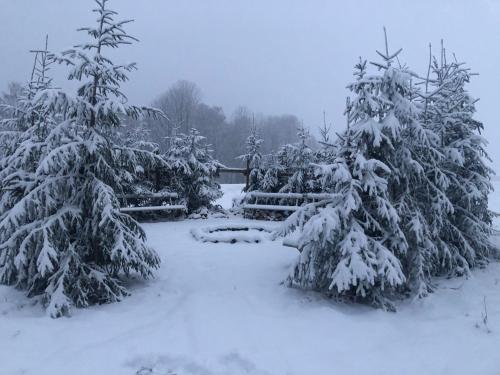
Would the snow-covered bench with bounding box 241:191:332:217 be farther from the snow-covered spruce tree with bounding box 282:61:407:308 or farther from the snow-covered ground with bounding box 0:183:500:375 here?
the snow-covered spruce tree with bounding box 282:61:407:308

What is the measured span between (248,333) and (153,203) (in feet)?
34.9

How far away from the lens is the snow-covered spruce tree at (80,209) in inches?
217

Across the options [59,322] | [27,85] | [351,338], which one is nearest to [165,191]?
[27,85]

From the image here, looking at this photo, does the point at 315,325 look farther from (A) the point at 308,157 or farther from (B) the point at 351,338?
(A) the point at 308,157

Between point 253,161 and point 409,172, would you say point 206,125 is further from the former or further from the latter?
point 409,172

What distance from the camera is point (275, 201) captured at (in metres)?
15.1

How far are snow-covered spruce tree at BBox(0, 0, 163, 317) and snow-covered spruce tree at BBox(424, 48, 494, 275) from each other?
5.97 meters

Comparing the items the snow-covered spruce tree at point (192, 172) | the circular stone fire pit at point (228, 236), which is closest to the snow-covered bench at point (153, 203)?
the snow-covered spruce tree at point (192, 172)

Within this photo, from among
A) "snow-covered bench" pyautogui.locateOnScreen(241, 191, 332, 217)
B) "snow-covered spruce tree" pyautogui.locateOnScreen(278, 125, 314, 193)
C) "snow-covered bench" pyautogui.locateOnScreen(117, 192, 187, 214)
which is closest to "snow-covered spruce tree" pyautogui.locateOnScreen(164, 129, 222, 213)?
"snow-covered bench" pyautogui.locateOnScreen(117, 192, 187, 214)

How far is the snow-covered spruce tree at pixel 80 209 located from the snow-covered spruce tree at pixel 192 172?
28.7 feet

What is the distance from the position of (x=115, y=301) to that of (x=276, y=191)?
1025 cm

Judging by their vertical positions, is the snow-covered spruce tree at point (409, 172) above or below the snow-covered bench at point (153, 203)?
above

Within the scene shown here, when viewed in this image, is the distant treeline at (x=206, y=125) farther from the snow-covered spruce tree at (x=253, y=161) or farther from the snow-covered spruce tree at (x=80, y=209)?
the snow-covered spruce tree at (x=80, y=209)

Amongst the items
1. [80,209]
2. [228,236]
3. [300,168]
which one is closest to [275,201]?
[300,168]
